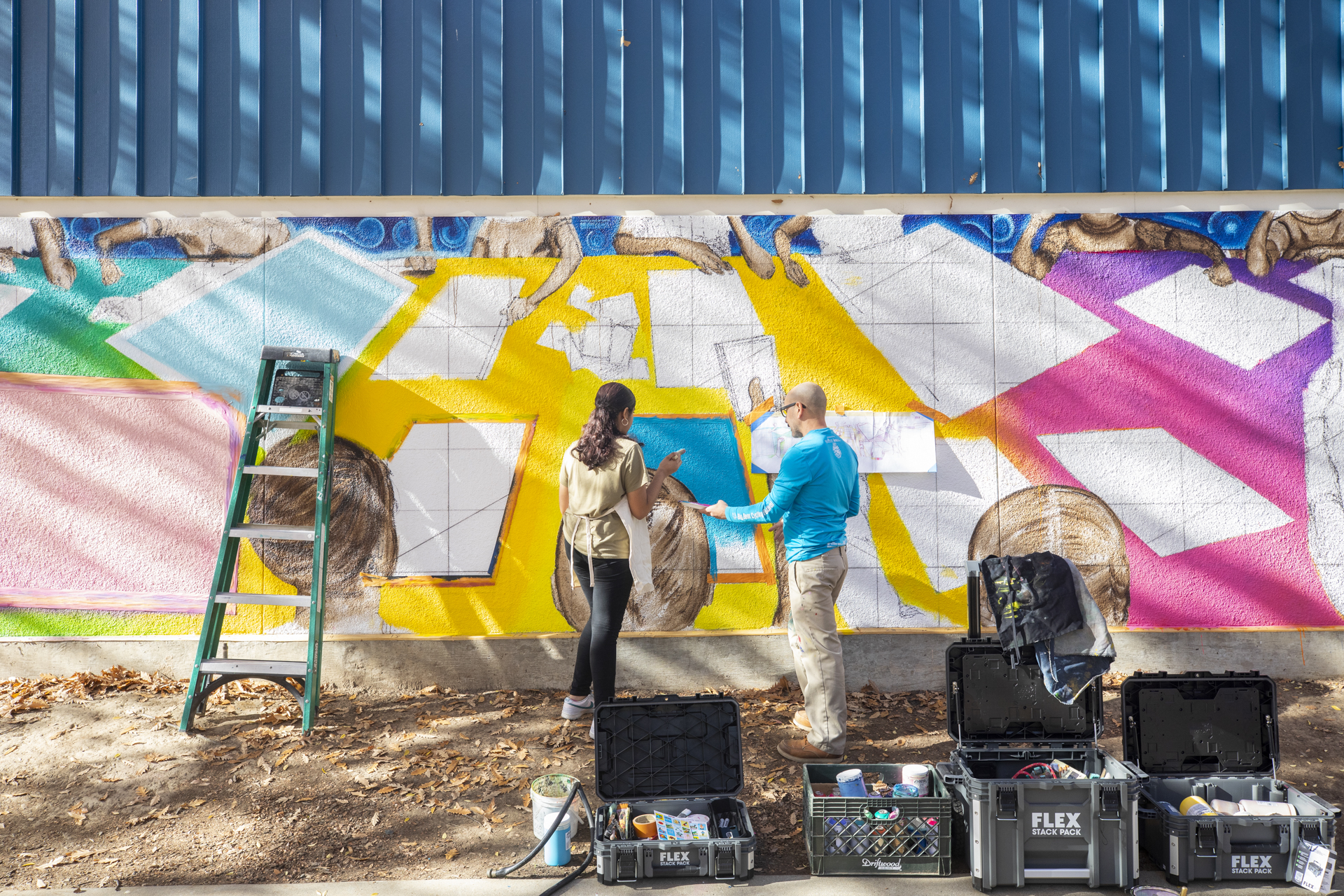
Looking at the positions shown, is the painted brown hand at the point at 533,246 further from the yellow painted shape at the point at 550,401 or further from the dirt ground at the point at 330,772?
the dirt ground at the point at 330,772

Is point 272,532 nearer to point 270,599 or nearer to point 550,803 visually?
point 270,599

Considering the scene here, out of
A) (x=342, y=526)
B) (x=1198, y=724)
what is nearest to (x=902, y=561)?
(x=1198, y=724)

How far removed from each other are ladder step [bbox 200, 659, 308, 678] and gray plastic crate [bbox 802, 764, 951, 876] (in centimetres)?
308

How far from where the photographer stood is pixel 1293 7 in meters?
5.35

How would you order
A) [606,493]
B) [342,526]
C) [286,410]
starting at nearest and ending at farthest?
[606,493]
[286,410]
[342,526]

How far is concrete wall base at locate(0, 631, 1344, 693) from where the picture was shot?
518 cm

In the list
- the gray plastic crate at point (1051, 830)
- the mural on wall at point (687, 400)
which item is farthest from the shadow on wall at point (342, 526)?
the gray plastic crate at point (1051, 830)

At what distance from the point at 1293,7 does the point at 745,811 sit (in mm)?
6449

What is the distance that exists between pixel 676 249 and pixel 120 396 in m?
3.93

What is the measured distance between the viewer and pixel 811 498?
3.99m

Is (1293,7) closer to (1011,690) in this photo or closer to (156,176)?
(1011,690)

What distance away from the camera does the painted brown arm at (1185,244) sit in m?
5.34

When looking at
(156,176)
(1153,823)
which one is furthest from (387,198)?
(1153,823)

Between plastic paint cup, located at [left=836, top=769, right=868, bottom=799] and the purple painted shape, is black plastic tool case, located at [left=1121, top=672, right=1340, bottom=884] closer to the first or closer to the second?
plastic paint cup, located at [left=836, top=769, right=868, bottom=799]
